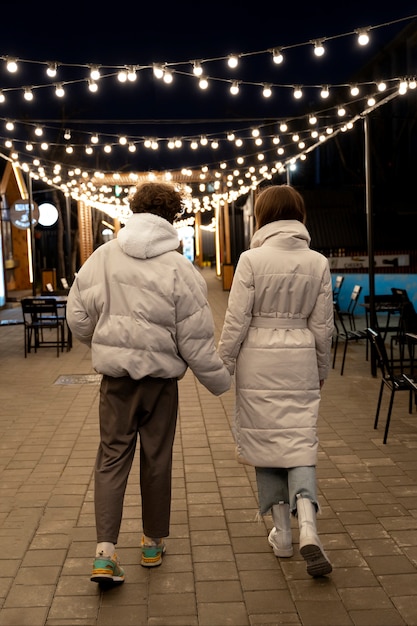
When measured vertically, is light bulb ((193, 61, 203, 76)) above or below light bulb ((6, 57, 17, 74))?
below

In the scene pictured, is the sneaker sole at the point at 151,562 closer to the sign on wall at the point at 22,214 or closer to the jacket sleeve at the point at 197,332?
the jacket sleeve at the point at 197,332

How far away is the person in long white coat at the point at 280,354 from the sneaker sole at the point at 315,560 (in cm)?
16

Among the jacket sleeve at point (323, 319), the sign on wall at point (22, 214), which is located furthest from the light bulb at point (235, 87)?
the sign on wall at point (22, 214)

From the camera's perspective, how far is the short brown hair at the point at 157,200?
12.2 feet

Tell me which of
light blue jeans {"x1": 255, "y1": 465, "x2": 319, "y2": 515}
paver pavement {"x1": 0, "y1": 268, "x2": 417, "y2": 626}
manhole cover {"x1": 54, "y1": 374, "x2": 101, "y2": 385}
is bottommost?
manhole cover {"x1": 54, "y1": 374, "x2": 101, "y2": 385}

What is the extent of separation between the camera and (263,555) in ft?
13.0

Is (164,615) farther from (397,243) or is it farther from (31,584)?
(397,243)

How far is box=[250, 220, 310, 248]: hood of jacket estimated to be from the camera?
3.81 meters

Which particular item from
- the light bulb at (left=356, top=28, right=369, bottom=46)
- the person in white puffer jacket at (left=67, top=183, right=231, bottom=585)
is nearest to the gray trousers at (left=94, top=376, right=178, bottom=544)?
the person in white puffer jacket at (left=67, top=183, right=231, bottom=585)

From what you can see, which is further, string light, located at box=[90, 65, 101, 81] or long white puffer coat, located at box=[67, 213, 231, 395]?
string light, located at box=[90, 65, 101, 81]

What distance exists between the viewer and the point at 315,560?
3525mm

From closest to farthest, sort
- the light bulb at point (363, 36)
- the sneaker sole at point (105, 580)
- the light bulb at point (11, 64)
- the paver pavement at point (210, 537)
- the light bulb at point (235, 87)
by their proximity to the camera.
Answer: the paver pavement at point (210, 537) → the sneaker sole at point (105, 580) → the light bulb at point (363, 36) → the light bulb at point (11, 64) → the light bulb at point (235, 87)

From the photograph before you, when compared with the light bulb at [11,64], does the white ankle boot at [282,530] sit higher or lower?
lower

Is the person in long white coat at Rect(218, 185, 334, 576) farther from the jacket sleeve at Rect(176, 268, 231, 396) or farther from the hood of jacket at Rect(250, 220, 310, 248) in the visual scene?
the jacket sleeve at Rect(176, 268, 231, 396)
